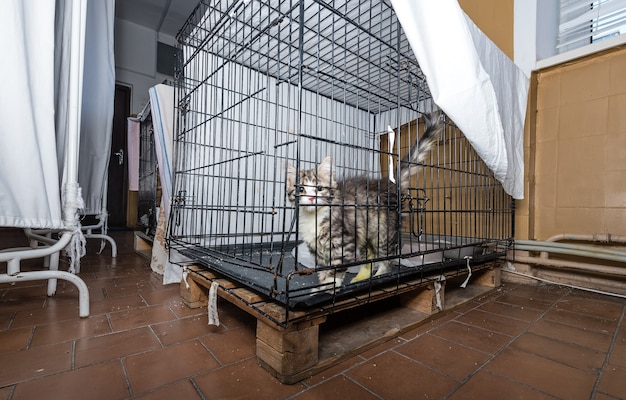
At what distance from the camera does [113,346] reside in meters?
1.08

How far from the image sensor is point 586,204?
196 cm

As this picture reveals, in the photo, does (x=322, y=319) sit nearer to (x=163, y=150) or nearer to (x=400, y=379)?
(x=400, y=379)

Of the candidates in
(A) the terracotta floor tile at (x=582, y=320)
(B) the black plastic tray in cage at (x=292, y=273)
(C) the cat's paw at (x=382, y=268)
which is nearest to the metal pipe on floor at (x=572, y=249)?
(B) the black plastic tray in cage at (x=292, y=273)

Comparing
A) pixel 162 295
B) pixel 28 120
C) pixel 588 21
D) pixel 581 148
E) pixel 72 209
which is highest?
pixel 588 21

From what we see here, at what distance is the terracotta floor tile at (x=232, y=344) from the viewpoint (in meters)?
1.02

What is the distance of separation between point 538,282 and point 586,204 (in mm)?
636

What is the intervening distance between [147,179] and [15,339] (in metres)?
2.29

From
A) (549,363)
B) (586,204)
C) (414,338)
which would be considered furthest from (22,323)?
(586,204)

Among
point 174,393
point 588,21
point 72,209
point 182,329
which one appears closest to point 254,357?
point 174,393

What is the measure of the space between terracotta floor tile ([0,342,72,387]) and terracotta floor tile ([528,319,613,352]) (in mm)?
1886

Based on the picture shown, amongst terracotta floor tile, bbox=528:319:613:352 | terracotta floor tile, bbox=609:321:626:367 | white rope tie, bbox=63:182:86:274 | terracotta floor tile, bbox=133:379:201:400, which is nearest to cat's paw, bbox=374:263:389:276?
terracotta floor tile, bbox=528:319:613:352

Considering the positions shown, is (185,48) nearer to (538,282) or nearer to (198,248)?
(198,248)

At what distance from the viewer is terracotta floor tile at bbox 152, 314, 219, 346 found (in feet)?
3.80

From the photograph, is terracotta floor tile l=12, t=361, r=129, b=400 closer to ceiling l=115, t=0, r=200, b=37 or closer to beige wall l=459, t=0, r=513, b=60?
beige wall l=459, t=0, r=513, b=60
